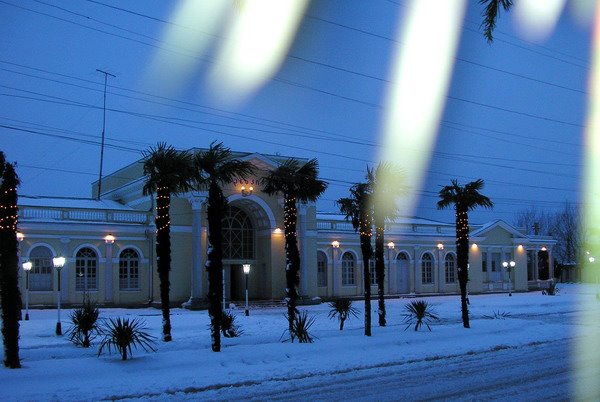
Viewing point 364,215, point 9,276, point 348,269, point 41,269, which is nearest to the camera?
point 9,276

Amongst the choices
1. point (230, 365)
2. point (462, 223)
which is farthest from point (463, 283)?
point (230, 365)

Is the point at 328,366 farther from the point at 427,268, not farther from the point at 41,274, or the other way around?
the point at 427,268

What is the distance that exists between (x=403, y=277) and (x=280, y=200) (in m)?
13.0

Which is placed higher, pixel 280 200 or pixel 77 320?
pixel 280 200

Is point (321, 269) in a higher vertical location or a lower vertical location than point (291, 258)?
lower

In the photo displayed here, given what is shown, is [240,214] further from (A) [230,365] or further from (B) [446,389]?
(B) [446,389]

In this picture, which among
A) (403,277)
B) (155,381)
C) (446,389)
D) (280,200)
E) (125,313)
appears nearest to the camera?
(446,389)

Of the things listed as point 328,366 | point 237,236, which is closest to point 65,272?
point 237,236

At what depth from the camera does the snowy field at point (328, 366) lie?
11602 millimetres

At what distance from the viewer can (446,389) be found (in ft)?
38.5

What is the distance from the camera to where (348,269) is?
151ft

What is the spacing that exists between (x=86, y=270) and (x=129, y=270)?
2.43m

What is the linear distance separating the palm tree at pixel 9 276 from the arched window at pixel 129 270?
75.8 feet

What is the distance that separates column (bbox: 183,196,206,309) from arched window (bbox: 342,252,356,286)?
12142 mm
